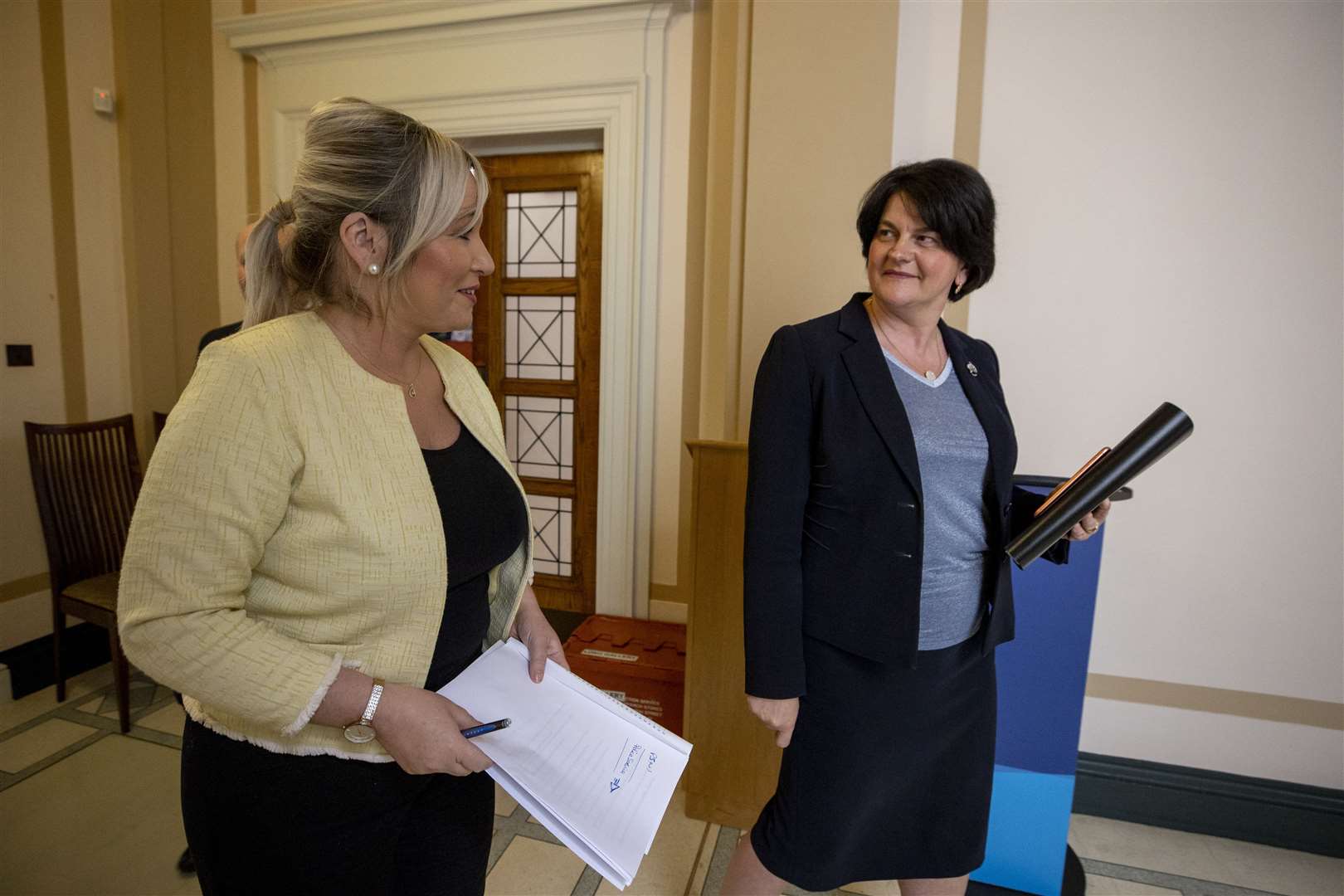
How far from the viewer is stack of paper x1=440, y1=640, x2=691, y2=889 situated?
2.72 ft

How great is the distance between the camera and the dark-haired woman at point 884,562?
1.21 m

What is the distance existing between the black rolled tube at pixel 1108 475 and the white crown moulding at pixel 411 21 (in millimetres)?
2461

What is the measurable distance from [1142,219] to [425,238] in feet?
7.04

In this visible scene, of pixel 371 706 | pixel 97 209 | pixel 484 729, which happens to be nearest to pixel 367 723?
pixel 371 706

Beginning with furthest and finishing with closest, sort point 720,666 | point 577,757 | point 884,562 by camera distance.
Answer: point 720,666 → point 884,562 → point 577,757

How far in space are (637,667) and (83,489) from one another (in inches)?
88.5

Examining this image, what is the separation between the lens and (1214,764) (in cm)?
223

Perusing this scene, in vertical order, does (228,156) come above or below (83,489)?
above

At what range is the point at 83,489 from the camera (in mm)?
2783

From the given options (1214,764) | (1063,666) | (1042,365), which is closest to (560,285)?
(1042,365)

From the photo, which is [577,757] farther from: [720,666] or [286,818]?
[720,666]

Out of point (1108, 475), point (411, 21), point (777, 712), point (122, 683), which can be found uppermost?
point (411, 21)

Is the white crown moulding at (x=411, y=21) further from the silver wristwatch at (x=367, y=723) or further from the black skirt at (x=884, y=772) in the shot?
the silver wristwatch at (x=367, y=723)

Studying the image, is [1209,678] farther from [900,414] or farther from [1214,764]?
[900,414]
